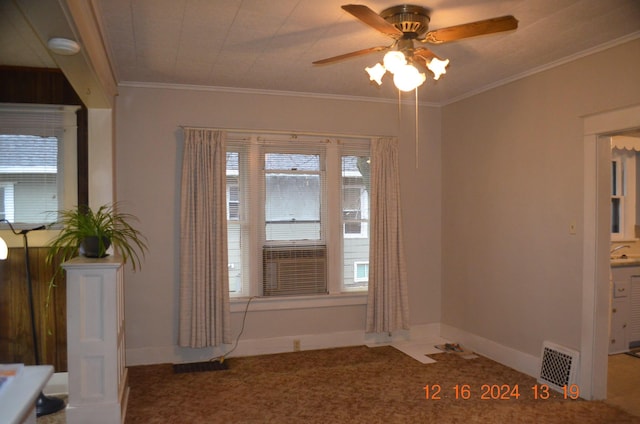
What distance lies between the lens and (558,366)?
366 cm

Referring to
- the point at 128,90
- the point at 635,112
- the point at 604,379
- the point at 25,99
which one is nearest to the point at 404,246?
the point at 604,379

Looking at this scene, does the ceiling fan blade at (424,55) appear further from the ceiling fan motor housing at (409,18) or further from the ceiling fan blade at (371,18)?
the ceiling fan blade at (371,18)

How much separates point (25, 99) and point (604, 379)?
16.2 ft

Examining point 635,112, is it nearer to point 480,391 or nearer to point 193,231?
point 480,391

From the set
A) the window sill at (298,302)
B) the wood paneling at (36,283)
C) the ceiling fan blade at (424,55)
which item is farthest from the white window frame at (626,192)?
the wood paneling at (36,283)

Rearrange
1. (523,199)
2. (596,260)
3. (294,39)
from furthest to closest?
(523,199) < (596,260) < (294,39)

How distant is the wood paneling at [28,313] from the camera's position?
12.1ft

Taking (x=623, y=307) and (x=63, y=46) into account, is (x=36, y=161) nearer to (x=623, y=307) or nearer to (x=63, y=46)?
(x=63, y=46)

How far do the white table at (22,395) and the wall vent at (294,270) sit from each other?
3.03 m

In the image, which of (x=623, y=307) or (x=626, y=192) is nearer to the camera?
(x=623, y=307)

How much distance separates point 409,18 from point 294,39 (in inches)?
34.0

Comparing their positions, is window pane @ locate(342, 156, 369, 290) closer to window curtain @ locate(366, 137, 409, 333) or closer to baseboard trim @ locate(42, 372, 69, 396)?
window curtain @ locate(366, 137, 409, 333)

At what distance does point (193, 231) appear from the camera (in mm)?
4262

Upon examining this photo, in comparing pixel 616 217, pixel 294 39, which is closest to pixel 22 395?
pixel 294 39
